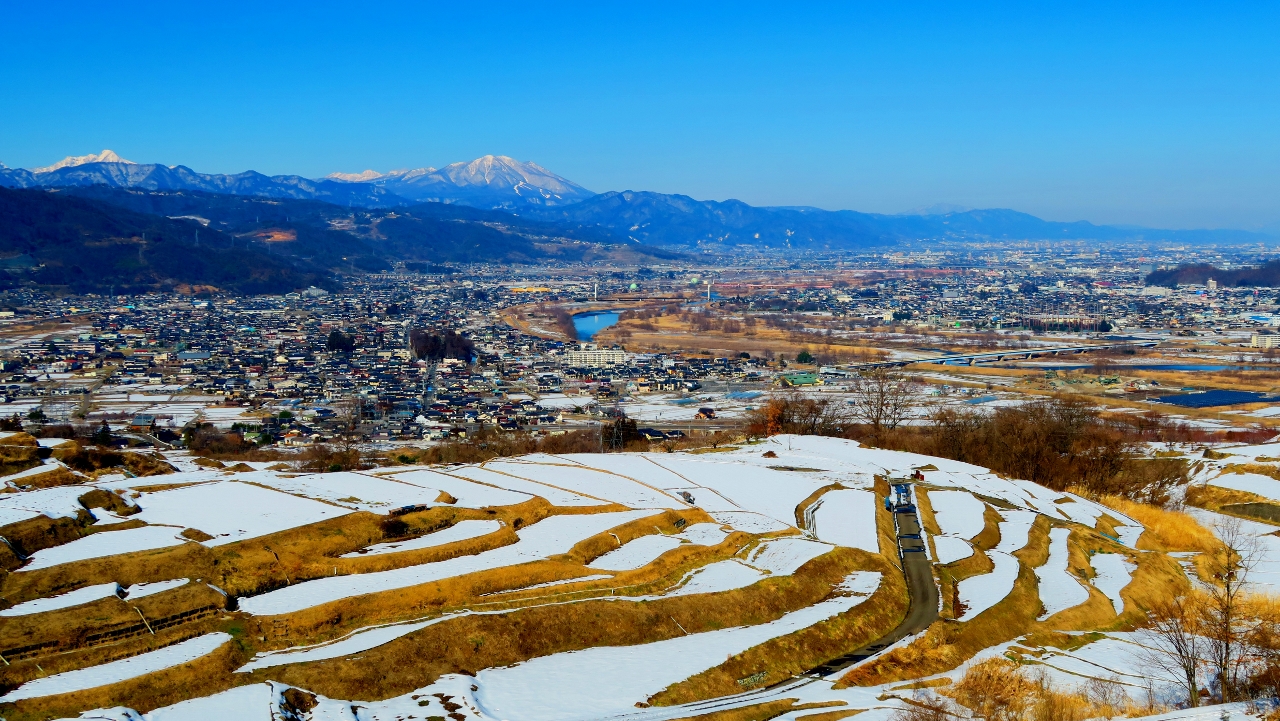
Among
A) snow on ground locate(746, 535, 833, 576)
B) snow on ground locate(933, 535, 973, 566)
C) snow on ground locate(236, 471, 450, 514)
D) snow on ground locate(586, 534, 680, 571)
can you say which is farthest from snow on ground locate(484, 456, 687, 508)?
snow on ground locate(933, 535, 973, 566)

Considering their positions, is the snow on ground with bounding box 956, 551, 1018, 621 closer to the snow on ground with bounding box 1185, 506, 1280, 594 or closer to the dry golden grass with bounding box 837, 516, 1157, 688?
the dry golden grass with bounding box 837, 516, 1157, 688

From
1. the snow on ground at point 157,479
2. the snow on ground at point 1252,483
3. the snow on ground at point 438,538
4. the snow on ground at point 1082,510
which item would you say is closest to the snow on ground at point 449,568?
the snow on ground at point 438,538

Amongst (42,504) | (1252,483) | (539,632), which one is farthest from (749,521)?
(1252,483)

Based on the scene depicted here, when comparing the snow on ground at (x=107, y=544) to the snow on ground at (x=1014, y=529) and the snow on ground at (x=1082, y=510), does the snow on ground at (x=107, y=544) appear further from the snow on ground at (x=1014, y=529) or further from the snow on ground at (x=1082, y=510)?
the snow on ground at (x=1082, y=510)

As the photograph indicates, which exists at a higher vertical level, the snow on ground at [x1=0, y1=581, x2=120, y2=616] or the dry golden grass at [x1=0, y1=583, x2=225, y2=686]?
the snow on ground at [x1=0, y1=581, x2=120, y2=616]

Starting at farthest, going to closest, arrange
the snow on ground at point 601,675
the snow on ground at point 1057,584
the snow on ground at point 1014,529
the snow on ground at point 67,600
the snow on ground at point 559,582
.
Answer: the snow on ground at point 1014,529, the snow on ground at point 1057,584, the snow on ground at point 559,582, the snow on ground at point 67,600, the snow on ground at point 601,675

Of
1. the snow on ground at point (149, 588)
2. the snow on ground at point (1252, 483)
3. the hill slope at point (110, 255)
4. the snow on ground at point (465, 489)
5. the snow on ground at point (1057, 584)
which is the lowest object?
the snow on ground at point (1252, 483)
